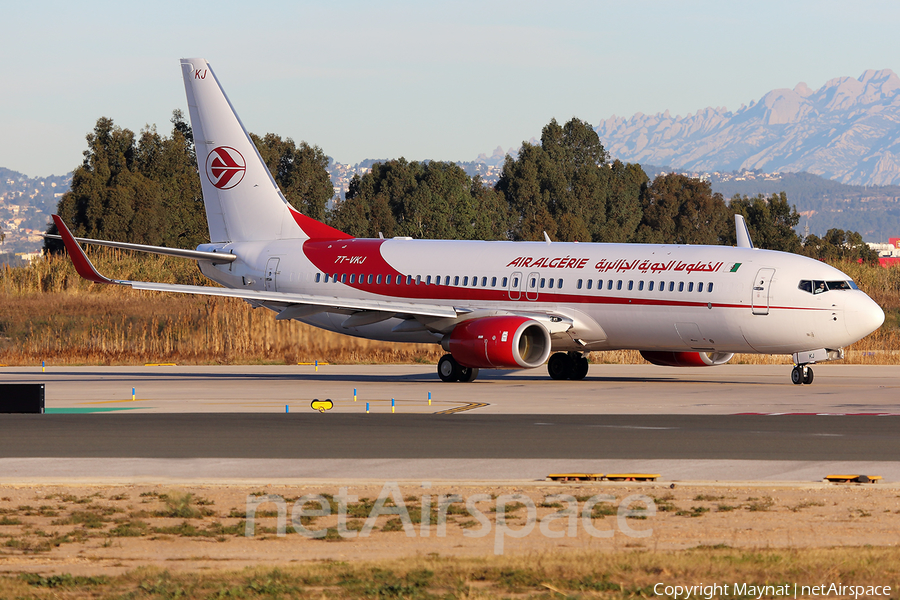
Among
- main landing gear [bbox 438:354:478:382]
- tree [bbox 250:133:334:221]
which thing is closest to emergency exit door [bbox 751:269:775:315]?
main landing gear [bbox 438:354:478:382]

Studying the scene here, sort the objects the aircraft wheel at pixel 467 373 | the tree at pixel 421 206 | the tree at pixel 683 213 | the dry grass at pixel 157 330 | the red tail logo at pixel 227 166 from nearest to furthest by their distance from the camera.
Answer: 1. the aircraft wheel at pixel 467 373
2. the red tail logo at pixel 227 166
3. the dry grass at pixel 157 330
4. the tree at pixel 421 206
5. the tree at pixel 683 213

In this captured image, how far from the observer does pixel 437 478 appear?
1538cm

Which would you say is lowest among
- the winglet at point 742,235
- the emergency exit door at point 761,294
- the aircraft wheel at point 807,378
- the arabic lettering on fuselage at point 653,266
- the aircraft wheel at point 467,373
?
the aircraft wheel at point 467,373

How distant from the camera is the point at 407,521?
41.2 feet

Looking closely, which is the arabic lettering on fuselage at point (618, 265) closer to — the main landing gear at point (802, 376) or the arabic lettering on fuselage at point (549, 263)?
the arabic lettering on fuselage at point (549, 263)

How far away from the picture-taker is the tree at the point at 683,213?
142 m

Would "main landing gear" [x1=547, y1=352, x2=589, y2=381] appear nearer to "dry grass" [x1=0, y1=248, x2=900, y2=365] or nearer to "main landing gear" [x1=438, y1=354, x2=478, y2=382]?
"main landing gear" [x1=438, y1=354, x2=478, y2=382]

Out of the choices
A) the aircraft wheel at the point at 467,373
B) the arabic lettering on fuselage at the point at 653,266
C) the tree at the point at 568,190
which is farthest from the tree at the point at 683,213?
the arabic lettering on fuselage at the point at 653,266

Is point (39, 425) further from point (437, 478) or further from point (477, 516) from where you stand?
point (477, 516)

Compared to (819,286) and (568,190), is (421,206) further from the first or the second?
(819,286)

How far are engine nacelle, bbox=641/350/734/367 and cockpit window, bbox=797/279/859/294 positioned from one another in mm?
4295

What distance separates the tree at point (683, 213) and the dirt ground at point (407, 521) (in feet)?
408

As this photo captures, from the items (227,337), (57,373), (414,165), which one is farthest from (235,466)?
(414,165)

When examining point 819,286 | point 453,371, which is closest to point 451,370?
point 453,371
